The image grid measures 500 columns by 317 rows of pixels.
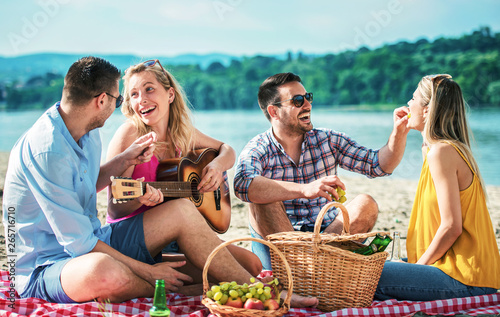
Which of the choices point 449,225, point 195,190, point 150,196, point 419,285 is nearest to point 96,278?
point 150,196

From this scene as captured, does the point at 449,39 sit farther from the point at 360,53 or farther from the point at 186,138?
the point at 186,138

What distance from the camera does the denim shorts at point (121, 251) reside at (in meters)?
3.25

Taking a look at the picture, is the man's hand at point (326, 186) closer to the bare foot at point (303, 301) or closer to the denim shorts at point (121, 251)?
the bare foot at point (303, 301)

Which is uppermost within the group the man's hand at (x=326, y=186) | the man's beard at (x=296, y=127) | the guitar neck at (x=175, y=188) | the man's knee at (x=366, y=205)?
the man's beard at (x=296, y=127)

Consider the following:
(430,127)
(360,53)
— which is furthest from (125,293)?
(360,53)

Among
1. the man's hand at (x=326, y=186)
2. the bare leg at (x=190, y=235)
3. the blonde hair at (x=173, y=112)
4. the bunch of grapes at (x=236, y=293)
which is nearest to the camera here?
the bunch of grapes at (x=236, y=293)

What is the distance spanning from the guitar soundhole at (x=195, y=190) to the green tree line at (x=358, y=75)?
53.5 meters

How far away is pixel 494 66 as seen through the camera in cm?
5916

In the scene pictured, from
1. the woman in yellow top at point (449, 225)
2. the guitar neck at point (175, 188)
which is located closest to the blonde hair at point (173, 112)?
the guitar neck at point (175, 188)

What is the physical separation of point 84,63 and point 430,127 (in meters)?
2.44

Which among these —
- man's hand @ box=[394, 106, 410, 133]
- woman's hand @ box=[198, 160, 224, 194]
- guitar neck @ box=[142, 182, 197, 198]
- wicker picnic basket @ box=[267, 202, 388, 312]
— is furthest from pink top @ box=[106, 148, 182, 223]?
man's hand @ box=[394, 106, 410, 133]

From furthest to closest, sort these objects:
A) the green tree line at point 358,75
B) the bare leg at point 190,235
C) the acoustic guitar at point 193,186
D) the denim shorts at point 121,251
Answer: the green tree line at point 358,75 < the acoustic guitar at point 193,186 < the bare leg at point 190,235 < the denim shorts at point 121,251

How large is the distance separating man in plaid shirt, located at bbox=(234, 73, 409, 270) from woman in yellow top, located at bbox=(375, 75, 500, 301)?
480mm

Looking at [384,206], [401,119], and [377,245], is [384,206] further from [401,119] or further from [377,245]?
[377,245]
